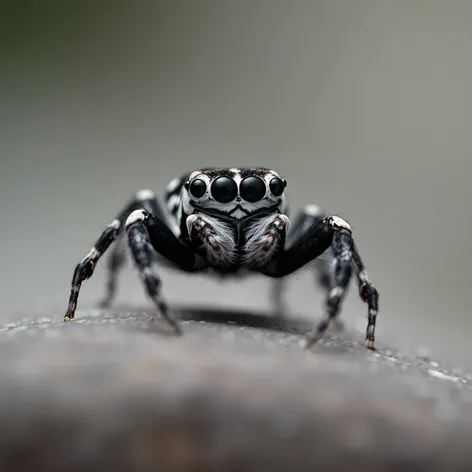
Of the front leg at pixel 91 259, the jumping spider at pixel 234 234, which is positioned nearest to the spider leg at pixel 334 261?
the jumping spider at pixel 234 234

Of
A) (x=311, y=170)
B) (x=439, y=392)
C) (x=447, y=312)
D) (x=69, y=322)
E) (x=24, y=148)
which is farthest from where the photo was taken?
(x=24, y=148)

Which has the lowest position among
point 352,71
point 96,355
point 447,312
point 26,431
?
point 447,312

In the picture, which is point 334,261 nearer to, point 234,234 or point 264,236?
point 264,236

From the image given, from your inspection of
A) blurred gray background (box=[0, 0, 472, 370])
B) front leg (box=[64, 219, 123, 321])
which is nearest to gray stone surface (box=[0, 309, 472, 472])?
front leg (box=[64, 219, 123, 321])

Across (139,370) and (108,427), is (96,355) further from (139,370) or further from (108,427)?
(108,427)

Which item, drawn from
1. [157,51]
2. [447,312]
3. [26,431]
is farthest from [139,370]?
[157,51]

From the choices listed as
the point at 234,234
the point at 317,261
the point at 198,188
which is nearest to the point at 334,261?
the point at 317,261
